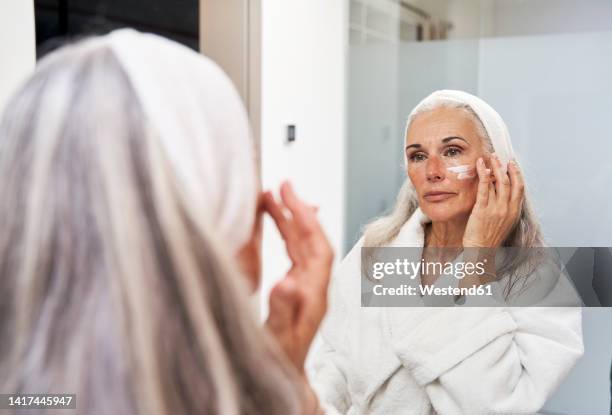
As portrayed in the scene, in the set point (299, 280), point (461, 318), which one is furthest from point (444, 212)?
point (299, 280)

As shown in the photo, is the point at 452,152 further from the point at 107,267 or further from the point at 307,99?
the point at 107,267

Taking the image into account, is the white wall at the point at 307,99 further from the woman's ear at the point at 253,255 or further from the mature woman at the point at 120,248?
the mature woman at the point at 120,248

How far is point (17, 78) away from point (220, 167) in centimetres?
65

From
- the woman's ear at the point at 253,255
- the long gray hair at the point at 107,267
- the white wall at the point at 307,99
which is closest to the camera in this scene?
the long gray hair at the point at 107,267

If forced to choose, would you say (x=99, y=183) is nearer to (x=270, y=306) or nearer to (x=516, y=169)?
(x=270, y=306)

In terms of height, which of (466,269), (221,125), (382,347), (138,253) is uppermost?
(221,125)

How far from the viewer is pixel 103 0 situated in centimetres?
123

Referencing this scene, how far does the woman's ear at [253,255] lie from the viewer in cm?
64

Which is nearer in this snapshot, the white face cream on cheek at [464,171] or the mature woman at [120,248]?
the mature woman at [120,248]

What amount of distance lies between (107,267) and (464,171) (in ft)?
2.05

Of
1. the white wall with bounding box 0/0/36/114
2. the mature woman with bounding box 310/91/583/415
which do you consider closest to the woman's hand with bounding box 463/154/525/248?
the mature woman with bounding box 310/91/583/415

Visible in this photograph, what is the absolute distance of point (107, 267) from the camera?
51 cm

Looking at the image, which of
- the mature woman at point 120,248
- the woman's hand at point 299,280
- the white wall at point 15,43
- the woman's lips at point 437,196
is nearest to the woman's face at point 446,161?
the woman's lips at point 437,196

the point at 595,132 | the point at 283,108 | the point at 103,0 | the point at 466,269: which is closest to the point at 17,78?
the point at 103,0
